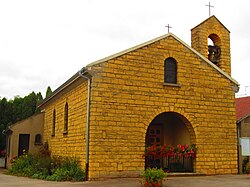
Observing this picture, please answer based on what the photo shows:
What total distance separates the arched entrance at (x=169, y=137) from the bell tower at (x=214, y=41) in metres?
3.72

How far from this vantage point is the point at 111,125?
45.2ft

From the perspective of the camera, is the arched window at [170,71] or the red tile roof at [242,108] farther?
the red tile roof at [242,108]

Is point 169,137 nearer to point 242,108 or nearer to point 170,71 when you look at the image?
point 170,71

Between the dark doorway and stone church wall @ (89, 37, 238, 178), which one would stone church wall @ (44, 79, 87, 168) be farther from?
the dark doorway

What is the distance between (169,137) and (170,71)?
13.4 feet

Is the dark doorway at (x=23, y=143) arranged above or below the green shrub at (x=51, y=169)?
above

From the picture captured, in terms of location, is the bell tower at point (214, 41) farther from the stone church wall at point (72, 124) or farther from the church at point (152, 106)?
the stone church wall at point (72, 124)

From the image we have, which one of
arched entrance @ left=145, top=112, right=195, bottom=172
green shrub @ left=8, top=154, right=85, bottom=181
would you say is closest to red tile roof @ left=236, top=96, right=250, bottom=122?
arched entrance @ left=145, top=112, right=195, bottom=172

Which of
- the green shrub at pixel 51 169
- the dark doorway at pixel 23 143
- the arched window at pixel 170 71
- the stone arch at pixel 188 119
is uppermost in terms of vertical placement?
the arched window at pixel 170 71

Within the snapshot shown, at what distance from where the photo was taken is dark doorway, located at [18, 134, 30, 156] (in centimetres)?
2217

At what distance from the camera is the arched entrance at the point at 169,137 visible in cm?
1634

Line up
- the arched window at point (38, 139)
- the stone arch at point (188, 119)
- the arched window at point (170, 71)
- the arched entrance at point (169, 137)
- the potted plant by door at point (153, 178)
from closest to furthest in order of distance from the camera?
the potted plant by door at point (153, 178) → the stone arch at point (188, 119) → the arched window at point (170, 71) → the arched entrance at point (169, 137) → the arched window at point (38, 139)

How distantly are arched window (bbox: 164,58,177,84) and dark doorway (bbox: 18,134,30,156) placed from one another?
1120 cm

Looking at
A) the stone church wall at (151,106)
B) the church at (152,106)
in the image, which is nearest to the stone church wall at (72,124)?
the church at (152,106)
